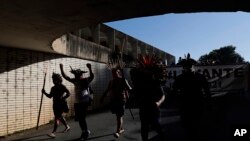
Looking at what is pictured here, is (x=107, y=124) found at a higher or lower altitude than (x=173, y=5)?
lower

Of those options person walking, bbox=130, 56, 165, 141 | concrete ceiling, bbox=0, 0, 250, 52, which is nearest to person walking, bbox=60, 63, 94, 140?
concrete ceiling, bbox=0, 0, 250, 52

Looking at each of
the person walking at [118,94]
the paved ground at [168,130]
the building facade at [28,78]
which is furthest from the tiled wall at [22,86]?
the person walking at [118,94]

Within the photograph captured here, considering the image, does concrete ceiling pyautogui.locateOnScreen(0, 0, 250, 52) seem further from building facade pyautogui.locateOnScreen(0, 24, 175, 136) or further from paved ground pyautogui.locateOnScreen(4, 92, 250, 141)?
building facade pyautogui.locateOnScreen(0, 24, 175, 136)

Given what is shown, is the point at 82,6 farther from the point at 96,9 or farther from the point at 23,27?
the point at 23,27

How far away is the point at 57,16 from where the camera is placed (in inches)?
296

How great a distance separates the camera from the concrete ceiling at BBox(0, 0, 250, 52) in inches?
257

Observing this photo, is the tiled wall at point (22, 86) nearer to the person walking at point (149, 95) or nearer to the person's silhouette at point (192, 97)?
the person walking at point (149, 95)

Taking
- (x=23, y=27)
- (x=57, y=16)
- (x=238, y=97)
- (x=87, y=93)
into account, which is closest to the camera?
(x=57, y=16)

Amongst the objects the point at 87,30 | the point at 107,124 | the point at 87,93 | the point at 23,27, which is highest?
the point at 87,30

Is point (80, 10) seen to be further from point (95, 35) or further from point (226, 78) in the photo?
point (95, 35)

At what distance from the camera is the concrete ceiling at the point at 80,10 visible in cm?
652

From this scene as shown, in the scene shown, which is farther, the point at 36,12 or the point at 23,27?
the point at 23,27

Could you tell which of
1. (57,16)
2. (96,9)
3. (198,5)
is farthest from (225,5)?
(57,16)

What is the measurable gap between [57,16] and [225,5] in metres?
2.94
